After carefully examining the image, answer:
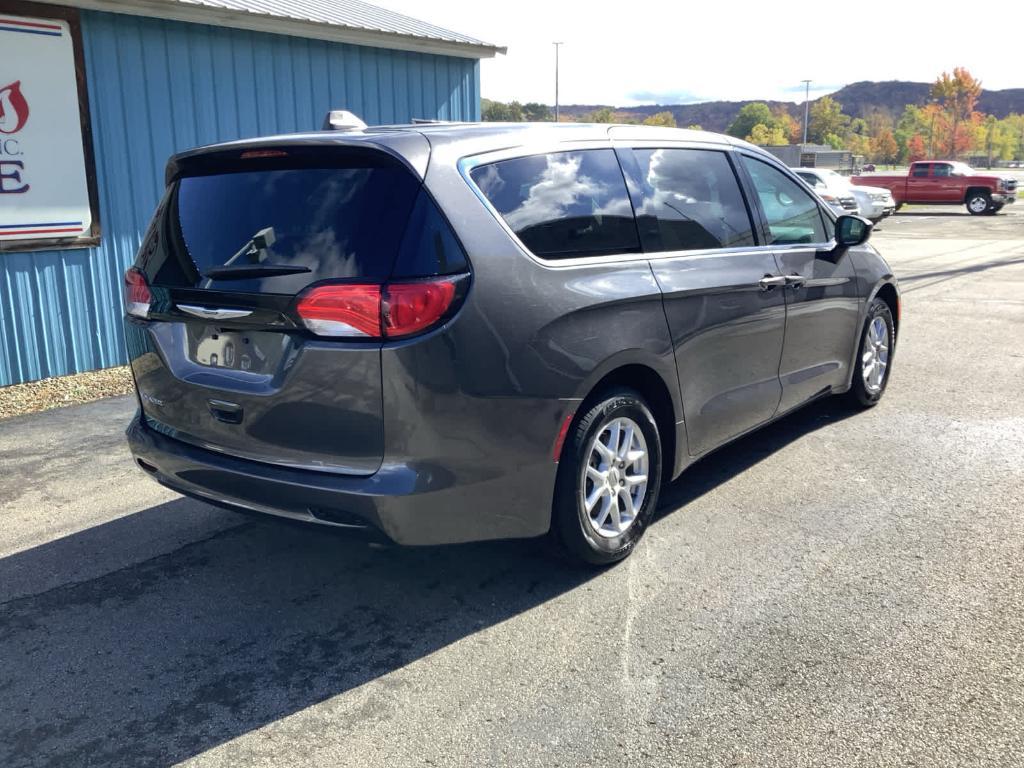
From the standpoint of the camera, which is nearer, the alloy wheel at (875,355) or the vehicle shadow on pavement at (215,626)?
the vehicle shadow on pavement at (215,626)

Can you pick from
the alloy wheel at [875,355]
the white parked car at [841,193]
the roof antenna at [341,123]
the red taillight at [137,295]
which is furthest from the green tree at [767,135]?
the red taillight at [137,295]

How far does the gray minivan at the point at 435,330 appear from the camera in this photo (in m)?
3.08

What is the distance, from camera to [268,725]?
2873mm

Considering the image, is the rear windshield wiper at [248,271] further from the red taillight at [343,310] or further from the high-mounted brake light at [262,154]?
the high-mounted brake light at [262,154]

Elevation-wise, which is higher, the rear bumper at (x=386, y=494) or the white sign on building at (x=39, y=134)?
the white sign on building at (x=39, y=134)

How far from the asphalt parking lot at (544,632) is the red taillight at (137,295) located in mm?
1133

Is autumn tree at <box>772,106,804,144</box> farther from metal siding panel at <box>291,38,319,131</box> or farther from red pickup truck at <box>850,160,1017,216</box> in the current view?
metal siding panel at <box>291,38,319,131</box>

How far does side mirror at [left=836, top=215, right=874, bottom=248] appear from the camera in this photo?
5.44 meters

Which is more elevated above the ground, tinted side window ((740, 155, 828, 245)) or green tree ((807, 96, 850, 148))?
green tree ((807, 96, 850, 148))

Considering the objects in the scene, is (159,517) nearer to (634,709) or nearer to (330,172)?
(330,172)

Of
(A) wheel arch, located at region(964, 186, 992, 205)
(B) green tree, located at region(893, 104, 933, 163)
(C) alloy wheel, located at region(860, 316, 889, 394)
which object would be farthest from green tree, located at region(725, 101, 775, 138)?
(C) alloy wheel, located at region(860, 316, 889, 394)

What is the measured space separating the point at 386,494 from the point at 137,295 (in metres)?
1.54

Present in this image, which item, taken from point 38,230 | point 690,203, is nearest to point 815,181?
point 38,230

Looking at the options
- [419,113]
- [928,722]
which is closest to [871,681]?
[928,722]
